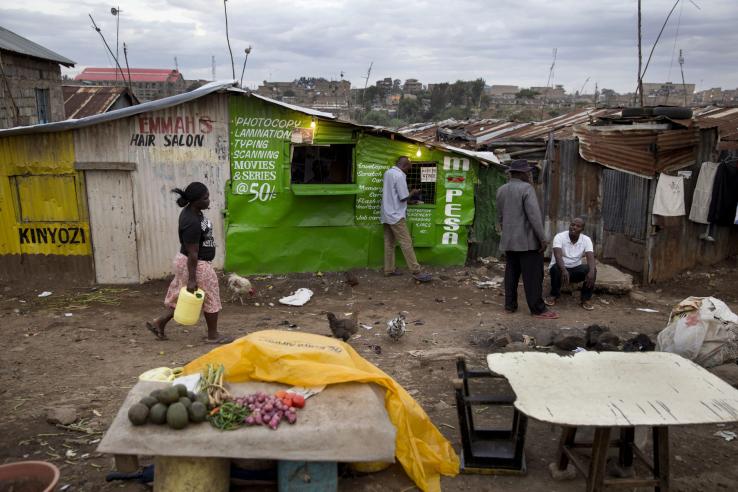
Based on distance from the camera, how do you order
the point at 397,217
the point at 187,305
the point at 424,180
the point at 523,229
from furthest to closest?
the point at 424,180, the point at 397,217, the point at 523,229, the point at 187,305

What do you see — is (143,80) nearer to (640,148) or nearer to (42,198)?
(42,198)

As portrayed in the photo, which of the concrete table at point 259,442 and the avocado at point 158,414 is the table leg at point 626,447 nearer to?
the concrete table at point 259,442

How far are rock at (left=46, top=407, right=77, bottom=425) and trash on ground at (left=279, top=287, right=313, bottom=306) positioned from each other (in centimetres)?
408

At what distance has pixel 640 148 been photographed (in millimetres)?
9188

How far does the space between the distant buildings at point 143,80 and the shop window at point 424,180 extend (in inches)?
815

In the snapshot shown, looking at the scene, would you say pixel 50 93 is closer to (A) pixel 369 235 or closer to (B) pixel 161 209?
(B) pixel 161 209

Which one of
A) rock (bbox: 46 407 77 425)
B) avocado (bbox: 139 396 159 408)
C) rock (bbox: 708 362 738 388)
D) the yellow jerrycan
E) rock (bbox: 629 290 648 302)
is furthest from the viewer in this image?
rock (bbox: 629 290 648 302)

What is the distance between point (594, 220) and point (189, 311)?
7.20 meters

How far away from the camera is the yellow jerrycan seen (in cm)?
600

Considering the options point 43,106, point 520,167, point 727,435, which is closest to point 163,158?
point 520,167

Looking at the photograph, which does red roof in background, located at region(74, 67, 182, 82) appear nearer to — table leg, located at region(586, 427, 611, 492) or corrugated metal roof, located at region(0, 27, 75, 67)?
corrugated metal roof, located at region(0, 27, 75, 67)

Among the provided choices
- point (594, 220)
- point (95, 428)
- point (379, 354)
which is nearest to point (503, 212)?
point (379, 354)

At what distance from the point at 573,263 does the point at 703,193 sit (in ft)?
11.0

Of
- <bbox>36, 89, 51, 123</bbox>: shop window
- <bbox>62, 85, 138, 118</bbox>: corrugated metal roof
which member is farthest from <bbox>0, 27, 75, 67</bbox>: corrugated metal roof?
<bbox>62, 85, 138, 118</bbox>: corrugated metal roof
